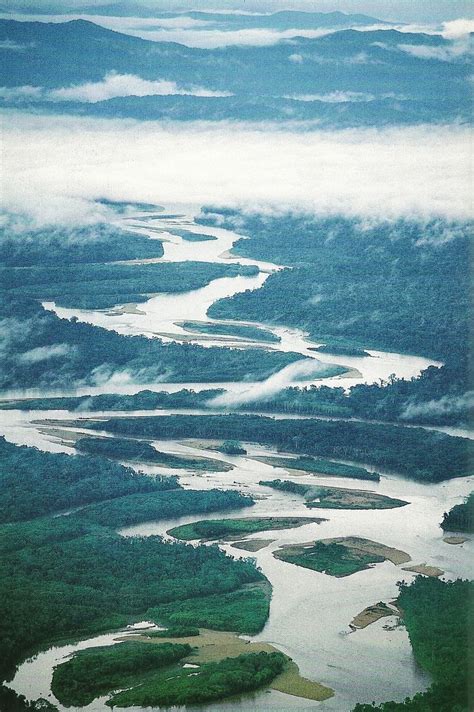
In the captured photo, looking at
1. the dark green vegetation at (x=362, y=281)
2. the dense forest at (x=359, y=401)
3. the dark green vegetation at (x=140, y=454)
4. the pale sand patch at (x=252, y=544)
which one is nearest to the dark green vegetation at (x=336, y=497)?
the dark green vegetation at (x=140, y=454)

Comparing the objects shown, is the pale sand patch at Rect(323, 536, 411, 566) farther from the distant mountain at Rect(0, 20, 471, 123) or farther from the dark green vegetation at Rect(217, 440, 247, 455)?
the distant mountain at Rect(0, 20, 471, 123)

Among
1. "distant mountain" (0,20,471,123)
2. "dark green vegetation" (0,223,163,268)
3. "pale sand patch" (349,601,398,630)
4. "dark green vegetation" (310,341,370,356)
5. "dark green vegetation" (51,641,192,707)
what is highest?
"distant mountain" (0,20,471,123)

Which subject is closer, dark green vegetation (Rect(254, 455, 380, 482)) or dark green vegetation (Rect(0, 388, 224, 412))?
dark green vegetation (Rect(254, 455, 380, 482))

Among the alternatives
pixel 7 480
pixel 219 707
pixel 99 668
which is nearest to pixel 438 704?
pixel 219 707

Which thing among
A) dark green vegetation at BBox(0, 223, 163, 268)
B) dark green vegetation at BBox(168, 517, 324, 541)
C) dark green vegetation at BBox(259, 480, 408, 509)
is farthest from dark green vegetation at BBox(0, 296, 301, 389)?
dark green vegetation at BBox(168, 517, 324, 541)

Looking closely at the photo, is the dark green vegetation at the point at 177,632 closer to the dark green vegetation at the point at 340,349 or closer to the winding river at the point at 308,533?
the winding river at the point at 308,533

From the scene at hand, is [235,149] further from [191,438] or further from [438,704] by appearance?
[438,704]
